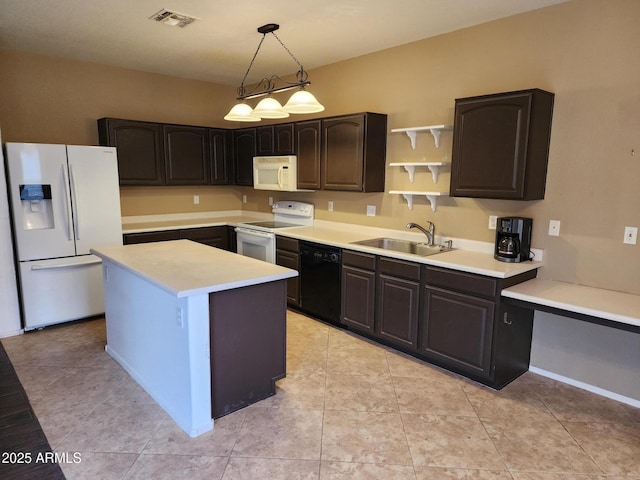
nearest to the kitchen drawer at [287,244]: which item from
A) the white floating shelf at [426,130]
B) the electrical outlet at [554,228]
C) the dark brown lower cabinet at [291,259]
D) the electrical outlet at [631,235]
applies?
the dark brown lower cabinet at [291,259]

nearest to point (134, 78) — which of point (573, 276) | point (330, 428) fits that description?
point (330, 428)

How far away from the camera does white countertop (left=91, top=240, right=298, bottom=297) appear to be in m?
2.31

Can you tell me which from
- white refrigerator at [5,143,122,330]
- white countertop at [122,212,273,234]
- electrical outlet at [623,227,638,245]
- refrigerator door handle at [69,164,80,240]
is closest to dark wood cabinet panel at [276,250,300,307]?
white countertop at [122,212,273,234]

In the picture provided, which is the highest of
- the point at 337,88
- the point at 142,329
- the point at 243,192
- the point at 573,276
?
the point at 337,88

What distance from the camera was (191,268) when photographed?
2.67 m

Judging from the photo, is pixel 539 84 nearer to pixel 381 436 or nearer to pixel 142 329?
pixel 381 436

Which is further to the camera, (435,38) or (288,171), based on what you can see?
(288,171)

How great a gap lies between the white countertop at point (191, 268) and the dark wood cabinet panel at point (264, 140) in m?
1.95

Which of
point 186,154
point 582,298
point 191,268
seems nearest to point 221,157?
point 186,154

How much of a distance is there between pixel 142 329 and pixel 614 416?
313cm

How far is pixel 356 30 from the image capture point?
348cm

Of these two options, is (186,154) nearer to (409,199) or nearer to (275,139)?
(275,139)

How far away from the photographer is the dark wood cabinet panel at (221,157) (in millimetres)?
5359

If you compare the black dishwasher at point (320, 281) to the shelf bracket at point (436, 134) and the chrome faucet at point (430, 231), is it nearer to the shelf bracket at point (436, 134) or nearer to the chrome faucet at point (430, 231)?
the chrome faucet at point (430, 231)
